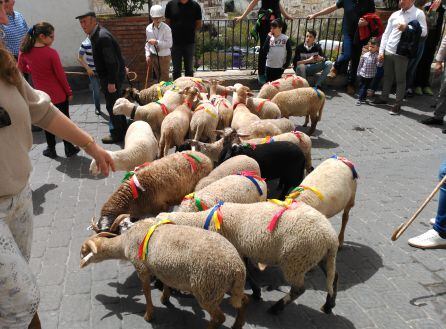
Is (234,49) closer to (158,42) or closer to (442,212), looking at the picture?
(158,42)

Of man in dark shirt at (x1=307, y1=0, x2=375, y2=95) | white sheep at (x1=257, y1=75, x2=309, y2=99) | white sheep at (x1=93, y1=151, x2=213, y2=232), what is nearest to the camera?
white sheep at (x1=93, y1=151, x2=213, y2=232)

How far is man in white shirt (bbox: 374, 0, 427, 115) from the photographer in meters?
8.95

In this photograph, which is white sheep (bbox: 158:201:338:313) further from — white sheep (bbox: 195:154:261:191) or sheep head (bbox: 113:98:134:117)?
sheep head (bbox: 113:98:134:117)

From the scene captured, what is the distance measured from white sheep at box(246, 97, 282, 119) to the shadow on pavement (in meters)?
3.85

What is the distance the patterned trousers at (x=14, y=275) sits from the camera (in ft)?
6.80

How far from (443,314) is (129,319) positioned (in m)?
2.99

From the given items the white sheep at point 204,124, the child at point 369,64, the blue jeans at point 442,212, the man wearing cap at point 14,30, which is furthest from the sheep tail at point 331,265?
the man wearing cap at point 14,30

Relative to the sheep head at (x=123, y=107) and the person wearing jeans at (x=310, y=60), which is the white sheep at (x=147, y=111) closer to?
the sheep head at (x=123, y=107)

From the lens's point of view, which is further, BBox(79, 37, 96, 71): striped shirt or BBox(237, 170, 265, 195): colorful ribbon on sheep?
BBox(79, 37, 96, 71): striped shirt

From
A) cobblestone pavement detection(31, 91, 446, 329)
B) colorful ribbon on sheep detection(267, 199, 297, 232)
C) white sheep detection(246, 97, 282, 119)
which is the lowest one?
cobblestone pavement detection(31, 91, 446, 329)

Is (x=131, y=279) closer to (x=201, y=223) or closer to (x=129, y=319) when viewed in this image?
(x=129, y=319)

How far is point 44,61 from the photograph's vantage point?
6.66 meters

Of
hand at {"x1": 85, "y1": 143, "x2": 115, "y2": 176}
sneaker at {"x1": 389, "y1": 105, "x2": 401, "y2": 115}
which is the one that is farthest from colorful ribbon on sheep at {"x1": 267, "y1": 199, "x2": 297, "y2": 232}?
sneaker at {"x1": 389, "y1": 105, "x2": 401, "y2": 115}

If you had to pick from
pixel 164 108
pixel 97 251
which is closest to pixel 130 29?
pixel 164 108
